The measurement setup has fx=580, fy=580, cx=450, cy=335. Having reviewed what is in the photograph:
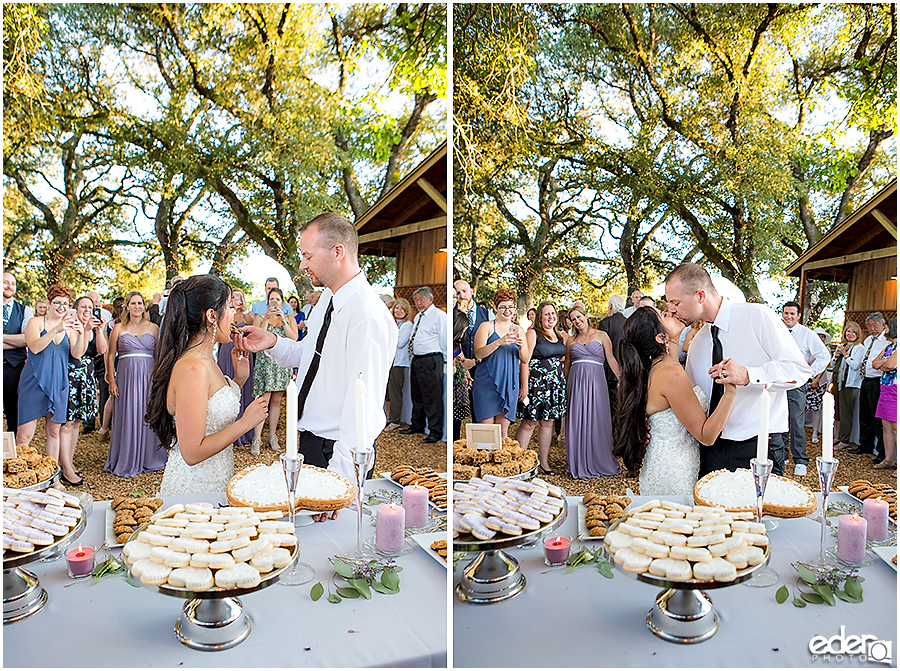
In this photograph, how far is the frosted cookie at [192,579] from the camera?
904mm

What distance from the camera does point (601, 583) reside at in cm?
118

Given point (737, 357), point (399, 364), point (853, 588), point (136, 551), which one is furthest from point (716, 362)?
point (136, 551)

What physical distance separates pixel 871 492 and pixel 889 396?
41 centimetres

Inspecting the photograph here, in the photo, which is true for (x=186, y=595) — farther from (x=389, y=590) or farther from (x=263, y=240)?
(x=263, y=240)

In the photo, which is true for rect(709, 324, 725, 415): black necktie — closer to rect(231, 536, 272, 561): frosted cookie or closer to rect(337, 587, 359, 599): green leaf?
rect(337, 587, 359, 599): green leaf

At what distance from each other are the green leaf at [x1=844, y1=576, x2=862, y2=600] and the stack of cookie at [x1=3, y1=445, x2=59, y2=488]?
206cm

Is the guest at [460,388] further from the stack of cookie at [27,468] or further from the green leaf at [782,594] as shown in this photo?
the stack of cookie at [27,468]

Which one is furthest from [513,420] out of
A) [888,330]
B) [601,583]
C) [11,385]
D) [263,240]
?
[11,385]

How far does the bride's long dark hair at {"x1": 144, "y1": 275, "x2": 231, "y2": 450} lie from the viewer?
1.69 m

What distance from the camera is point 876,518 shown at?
1.40 metres

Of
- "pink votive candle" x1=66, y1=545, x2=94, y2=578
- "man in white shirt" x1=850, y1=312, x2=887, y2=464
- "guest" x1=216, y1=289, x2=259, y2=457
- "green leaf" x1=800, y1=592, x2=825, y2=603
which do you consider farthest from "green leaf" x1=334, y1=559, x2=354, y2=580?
"man in white shirt" x1=850, y1=312, x2=887, y2=464

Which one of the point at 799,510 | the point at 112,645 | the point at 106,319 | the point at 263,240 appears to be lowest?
the point at 112,645

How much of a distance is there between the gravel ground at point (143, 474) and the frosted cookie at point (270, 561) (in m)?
0.98

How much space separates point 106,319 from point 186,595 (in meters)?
1.28
